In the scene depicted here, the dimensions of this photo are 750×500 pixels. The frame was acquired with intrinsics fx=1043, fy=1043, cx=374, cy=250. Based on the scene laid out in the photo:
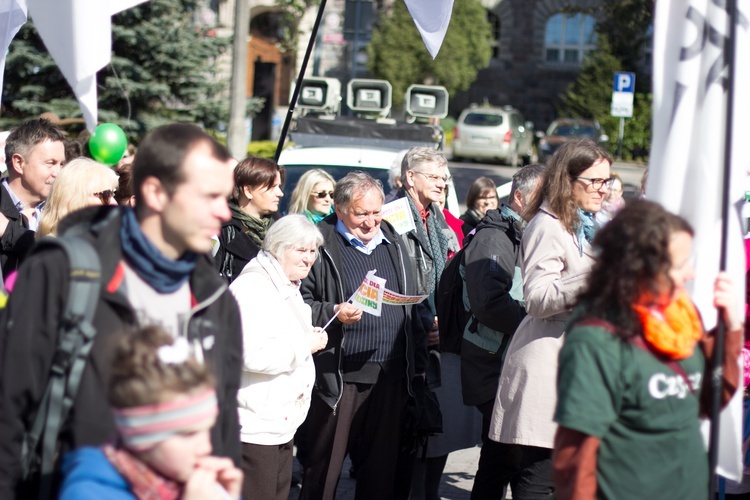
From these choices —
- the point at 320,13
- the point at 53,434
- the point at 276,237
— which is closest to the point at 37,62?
the point at 320,13

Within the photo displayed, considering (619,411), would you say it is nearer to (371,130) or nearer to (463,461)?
(463,461)

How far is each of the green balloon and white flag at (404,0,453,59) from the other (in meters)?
3.02

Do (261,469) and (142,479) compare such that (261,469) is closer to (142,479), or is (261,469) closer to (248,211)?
(248,211)

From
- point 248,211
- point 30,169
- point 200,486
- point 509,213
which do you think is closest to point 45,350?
point 200,486

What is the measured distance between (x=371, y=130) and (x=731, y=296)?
6.97 metres

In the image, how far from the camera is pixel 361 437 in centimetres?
532

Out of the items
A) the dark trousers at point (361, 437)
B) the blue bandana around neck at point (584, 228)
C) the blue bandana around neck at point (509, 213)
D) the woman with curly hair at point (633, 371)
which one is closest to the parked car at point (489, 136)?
the blue bandana around neck at point (509, 213)

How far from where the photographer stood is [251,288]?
445cm

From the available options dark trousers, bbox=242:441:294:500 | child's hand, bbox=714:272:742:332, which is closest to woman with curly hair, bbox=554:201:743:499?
child's hand, bbox=714:272:742:332

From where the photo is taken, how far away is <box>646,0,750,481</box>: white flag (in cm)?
323

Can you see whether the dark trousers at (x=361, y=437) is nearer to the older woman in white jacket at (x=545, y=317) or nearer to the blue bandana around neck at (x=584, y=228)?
the older woman in white jacket at (x=545, y=317)

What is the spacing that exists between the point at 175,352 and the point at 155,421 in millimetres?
167

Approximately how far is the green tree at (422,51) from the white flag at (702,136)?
A: 1343 inches

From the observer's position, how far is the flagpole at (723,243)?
296cm
